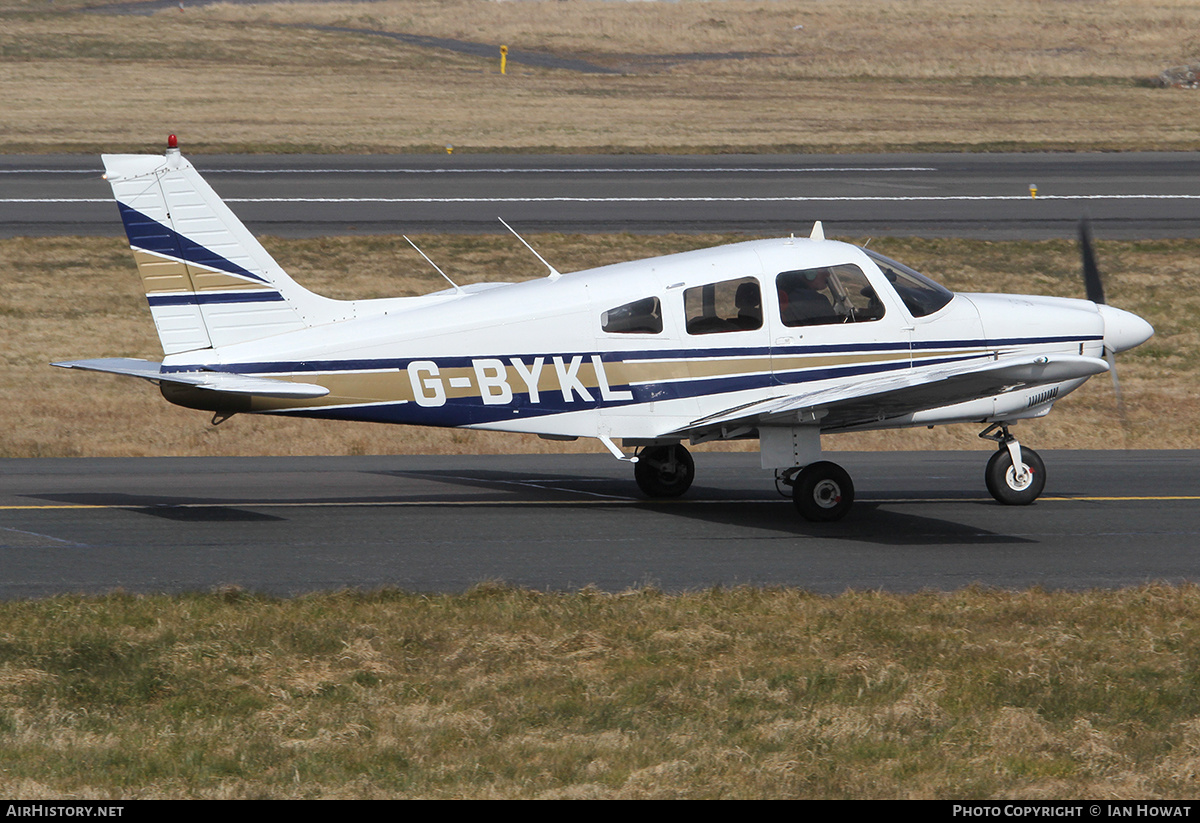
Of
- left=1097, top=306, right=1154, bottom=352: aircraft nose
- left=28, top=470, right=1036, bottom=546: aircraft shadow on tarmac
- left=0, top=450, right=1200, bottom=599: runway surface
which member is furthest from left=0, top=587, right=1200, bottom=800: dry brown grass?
left=1097, top=306, right=1154, bottom=352: aircraft nose

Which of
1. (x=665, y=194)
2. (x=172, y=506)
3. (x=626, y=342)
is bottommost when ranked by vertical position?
(x=172, y=506)

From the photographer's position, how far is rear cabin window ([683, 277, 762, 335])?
489 inches

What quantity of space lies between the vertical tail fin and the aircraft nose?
7648mm

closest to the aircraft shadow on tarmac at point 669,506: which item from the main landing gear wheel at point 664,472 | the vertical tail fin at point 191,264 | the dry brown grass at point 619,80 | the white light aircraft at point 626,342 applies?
the main landing gear wheel at point 664,472

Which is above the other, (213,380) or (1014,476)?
(213,380)

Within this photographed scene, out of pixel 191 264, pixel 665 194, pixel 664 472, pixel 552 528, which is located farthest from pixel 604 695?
pixel 665 194

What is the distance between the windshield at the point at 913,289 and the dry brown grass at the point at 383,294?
18.2 feet

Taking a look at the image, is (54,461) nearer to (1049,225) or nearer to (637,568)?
(637,568)

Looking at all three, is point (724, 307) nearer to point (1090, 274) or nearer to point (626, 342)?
point (626, 342)

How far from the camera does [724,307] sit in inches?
492

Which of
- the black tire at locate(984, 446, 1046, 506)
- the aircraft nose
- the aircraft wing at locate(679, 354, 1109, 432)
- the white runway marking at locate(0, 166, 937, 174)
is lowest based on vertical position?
the black tire at locate(984, 446, 1046, 506)

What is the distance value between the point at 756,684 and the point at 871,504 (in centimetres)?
589

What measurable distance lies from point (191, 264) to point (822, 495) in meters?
6.09

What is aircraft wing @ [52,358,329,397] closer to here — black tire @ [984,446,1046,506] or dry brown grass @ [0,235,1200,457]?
dry brown grass @ [0,235,1200,457]
